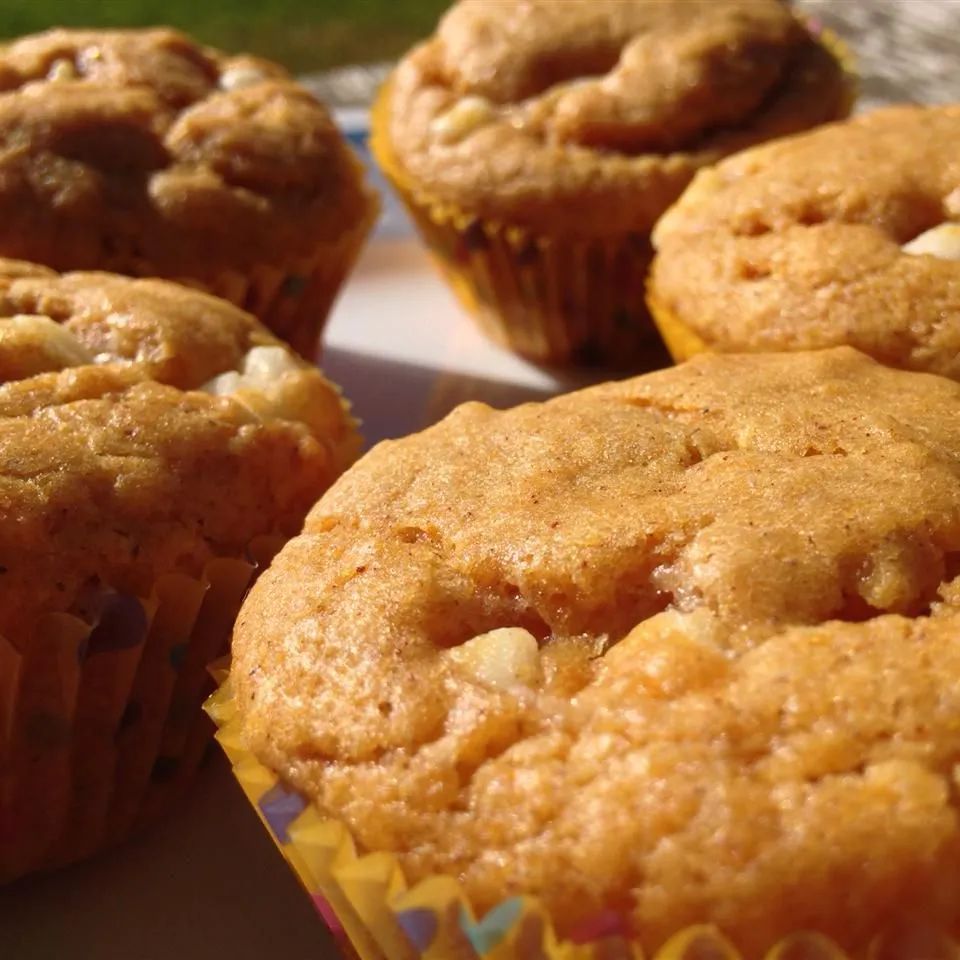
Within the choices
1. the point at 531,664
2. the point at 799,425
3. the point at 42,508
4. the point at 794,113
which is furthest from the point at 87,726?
the point at 794,113

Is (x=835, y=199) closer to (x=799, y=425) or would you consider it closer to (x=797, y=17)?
(x=799, y=425)

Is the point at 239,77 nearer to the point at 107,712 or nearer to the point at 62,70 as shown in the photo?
the point at 62,70

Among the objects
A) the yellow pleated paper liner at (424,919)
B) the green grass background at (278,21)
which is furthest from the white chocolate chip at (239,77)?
the green grass background at (278,21)

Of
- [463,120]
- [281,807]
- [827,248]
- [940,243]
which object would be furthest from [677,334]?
[281,807]

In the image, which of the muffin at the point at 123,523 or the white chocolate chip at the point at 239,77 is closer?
the muffin at the point at 123,523

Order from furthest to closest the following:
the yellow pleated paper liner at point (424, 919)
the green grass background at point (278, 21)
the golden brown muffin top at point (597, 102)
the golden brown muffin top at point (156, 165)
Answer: the green grass background at point (278, 21) < the golden brown muffin top at point (597, 102) < the golden brown muffin top at point (156, 165) < the yellow pleated paper liner at point (424, 919)

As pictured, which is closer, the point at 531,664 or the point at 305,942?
the point at 531,664

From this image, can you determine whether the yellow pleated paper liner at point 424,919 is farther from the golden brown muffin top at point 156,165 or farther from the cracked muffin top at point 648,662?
the golden brown muffin top at point 156,165
